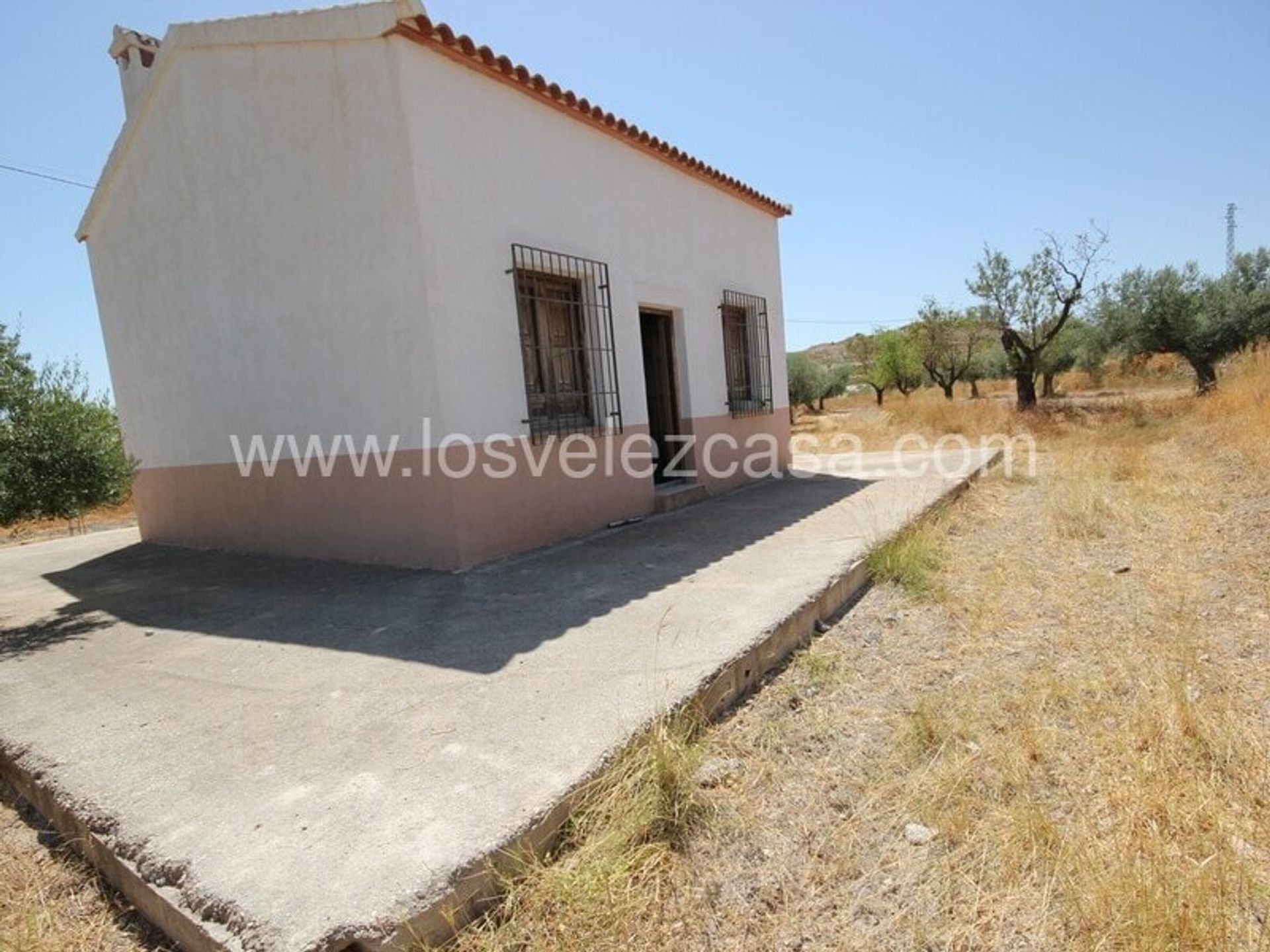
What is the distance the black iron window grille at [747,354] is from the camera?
8.10m

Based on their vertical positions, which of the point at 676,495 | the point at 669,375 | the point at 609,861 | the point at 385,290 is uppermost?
the point at 385,290

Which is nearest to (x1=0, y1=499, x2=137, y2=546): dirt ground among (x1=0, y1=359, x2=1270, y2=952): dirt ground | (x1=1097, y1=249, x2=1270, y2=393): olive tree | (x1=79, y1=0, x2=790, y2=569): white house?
(x1=79, y1=0, x2=790, y2=569): white house

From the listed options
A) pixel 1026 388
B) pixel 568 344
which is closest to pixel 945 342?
pixel 1026 388

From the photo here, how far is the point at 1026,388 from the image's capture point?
15.8m

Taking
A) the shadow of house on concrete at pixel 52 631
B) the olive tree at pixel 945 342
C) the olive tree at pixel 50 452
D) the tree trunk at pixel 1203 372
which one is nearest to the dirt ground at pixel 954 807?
the shadow of house on concrete at pixel 52 631

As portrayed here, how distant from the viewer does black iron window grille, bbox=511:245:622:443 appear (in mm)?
5211

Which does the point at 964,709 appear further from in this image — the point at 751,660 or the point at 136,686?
the point at 136,686

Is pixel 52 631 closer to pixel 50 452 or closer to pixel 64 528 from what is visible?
pixel 50 452

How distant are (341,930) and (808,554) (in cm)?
360

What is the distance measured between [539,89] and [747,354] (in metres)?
4.42

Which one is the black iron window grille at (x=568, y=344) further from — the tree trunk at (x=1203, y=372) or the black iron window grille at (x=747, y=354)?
the tree trunk at (x=1203, y=372)

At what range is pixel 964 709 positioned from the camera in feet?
8.47

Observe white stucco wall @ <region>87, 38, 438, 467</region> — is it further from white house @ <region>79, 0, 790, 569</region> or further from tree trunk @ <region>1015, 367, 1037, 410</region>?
tree trunk @ <region>1015, 367, 1037, 410</region>

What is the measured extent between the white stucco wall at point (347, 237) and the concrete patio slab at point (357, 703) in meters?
1.48
